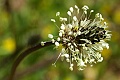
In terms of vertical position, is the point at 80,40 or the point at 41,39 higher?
the point at 41,39

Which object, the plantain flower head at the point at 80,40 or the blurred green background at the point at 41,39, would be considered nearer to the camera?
the plantain flower head at the point at 80,40

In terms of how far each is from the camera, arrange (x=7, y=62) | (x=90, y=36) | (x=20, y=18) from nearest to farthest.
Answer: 1. (x=90, y=36)
2. (x=7, y=62)
3. (x=20, y=18)

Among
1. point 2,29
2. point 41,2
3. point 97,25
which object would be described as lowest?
point 97,25

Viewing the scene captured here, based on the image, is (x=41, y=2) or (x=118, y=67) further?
(x=118, y=67)

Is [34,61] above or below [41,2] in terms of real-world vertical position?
below

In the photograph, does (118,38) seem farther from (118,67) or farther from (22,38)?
(22,38)

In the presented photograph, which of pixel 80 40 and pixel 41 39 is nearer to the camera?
pixel 80 40

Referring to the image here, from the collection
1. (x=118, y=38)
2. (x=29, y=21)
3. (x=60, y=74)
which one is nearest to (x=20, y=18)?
(x=29, y=21)

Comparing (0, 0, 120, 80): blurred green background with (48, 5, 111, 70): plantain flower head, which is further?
(0, 0, 120, 80): blurred green background
